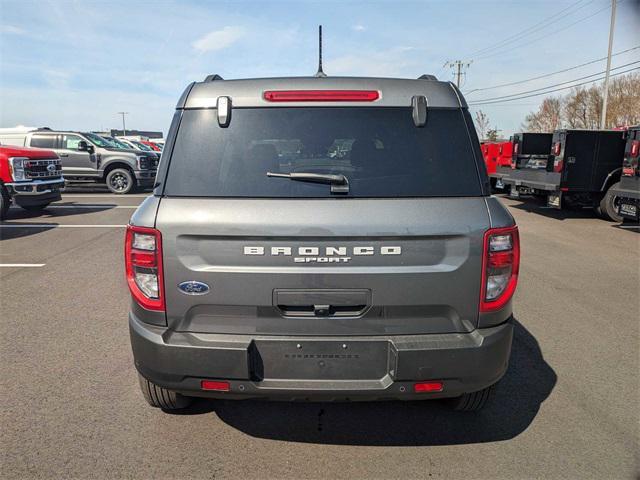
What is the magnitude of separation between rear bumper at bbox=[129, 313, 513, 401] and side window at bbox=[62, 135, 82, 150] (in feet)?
52.9

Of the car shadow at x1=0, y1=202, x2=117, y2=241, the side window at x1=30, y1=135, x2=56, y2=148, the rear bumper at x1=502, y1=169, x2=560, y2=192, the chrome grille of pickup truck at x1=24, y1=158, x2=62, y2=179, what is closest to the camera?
the car shadow at x1=0, y1=202, x2=117, y2=241

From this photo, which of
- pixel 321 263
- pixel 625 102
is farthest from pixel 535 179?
pixel 625 102

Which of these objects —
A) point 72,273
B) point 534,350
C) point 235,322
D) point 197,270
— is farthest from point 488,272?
point 72,273

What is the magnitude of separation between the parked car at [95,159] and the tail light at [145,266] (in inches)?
A: 598

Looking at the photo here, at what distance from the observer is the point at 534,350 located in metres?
4.18

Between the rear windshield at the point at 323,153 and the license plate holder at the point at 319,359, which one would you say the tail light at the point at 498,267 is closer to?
the rear windshield at the point at 323,153

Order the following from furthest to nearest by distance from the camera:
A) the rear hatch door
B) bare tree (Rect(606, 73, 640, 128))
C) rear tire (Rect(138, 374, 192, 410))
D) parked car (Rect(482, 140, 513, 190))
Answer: bare tree (Rect(606, 73, 640, 128)) < parked car (Rect(482, 140, 513, 190)) < rear tire (Rect(138, 374, 192, 410)) < the rear hatch door

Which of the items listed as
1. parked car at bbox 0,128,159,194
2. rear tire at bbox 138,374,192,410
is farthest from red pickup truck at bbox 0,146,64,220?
rear tire at bbox 138,374,192,410

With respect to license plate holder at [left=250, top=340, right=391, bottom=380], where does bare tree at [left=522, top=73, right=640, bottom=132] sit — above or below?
above

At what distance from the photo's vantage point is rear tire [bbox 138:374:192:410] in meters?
2.86

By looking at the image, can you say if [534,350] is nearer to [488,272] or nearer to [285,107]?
[488,272]

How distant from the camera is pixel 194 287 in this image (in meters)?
2.36

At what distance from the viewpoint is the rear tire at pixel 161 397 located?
286 cm

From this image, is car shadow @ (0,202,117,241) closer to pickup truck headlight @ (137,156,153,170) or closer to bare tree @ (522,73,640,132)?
pickup truck headlight @ (137,156,153,170)
